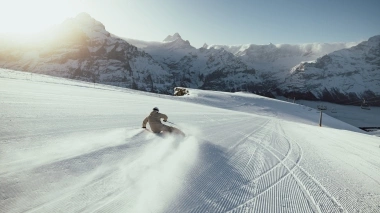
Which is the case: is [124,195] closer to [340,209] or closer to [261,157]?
[340,209]

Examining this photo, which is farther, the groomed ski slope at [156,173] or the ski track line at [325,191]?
the ski track line at [325,191]

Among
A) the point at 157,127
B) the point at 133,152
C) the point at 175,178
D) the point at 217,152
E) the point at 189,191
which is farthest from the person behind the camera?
the point at 157,127

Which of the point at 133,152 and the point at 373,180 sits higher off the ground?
the point at 133,152

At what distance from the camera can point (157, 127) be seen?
882 centimetres

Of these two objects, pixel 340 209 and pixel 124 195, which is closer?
pixel 124 195

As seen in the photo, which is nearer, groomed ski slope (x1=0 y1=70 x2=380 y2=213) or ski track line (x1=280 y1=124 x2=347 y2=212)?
groomed ski slope (x1=0 y1=70 x2=380 y2=213)

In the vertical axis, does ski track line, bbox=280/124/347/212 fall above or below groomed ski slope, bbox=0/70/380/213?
below

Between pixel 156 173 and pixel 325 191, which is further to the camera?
pixel 325 191

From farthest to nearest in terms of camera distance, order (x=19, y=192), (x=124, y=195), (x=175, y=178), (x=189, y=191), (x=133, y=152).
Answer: (x=133, y=152) → (x=175, y=178) → (x=189, y=191) → (x=124, y=195) → (x=19, y=192)

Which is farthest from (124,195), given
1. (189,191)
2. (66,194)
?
(189,191)

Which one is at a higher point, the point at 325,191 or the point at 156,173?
the point at 156,173

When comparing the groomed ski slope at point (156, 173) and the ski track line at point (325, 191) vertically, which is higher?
the groomed ski slope at point (156, 173)

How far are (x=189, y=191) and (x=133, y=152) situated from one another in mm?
2190

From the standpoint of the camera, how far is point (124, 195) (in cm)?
409
